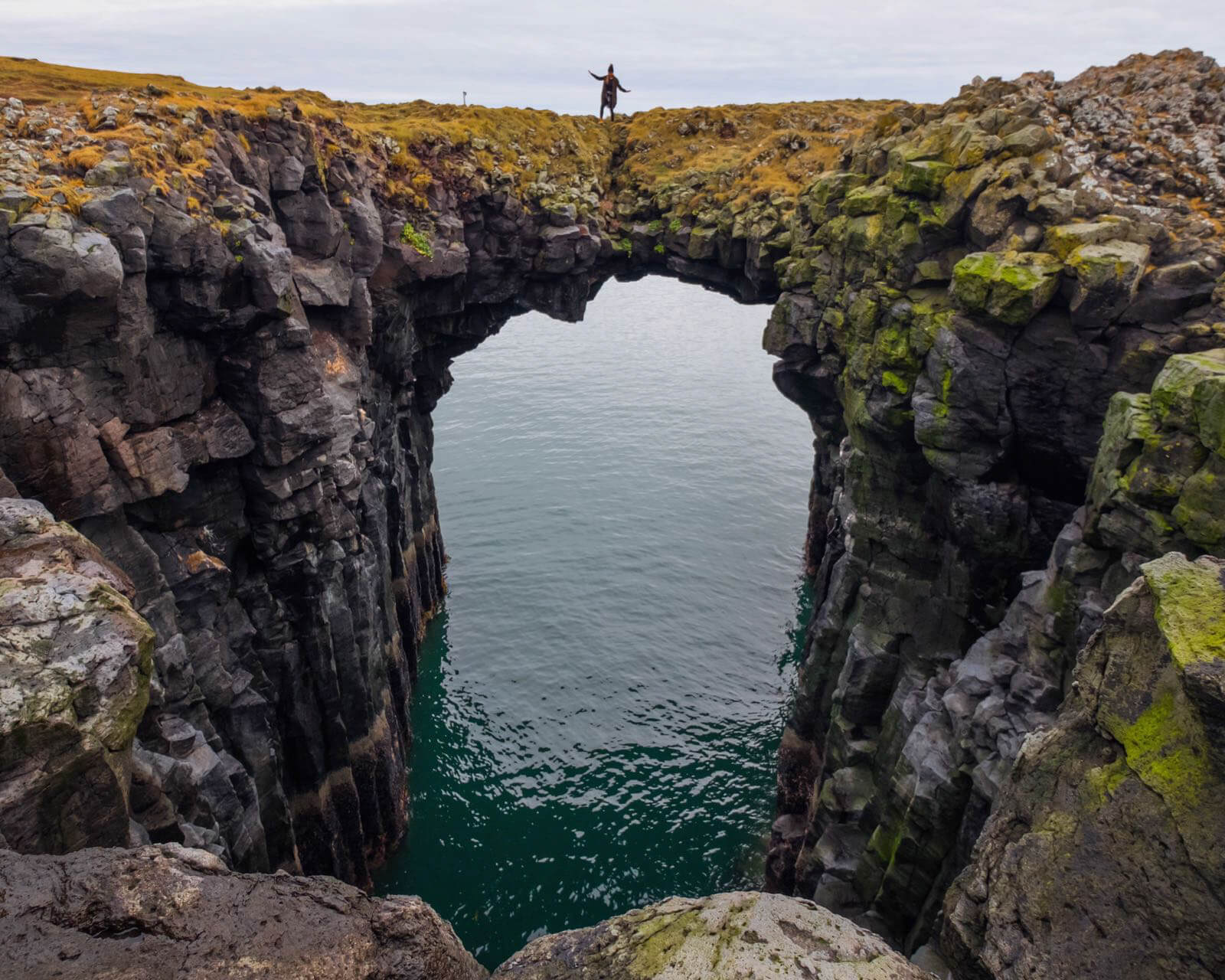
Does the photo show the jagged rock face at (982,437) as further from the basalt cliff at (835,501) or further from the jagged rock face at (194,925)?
the jagged rock face at (194,925)

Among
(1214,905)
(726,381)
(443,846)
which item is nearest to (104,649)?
(1214,905)

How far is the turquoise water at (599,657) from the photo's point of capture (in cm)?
3578

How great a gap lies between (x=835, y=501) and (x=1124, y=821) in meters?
34.6

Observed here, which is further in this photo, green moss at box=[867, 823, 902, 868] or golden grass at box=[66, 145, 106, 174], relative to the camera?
green moss at box=[867, 823, 902, 868]

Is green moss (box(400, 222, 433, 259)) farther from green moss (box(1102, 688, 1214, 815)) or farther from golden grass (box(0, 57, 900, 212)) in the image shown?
green moss (box(1102, 688, 1214, 815))

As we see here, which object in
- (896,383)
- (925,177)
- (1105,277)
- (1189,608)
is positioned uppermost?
(925,177)

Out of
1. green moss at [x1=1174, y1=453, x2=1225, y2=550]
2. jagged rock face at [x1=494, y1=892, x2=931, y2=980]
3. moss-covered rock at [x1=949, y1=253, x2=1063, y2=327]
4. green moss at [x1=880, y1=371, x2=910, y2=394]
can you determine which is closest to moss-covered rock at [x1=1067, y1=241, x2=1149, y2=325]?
moss-covered rock at [x1=949, y1=253, x2=1063, y2=327]

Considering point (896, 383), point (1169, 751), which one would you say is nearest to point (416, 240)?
point (896, 383)

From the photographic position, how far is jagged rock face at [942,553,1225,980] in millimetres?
9836

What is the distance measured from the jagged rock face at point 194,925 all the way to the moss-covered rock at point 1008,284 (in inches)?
932

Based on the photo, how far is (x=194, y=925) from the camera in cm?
967

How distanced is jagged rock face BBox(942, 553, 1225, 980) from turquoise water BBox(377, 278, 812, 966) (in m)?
24.3

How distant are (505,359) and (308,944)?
118 meters

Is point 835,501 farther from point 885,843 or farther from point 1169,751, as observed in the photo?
point 1169,751
